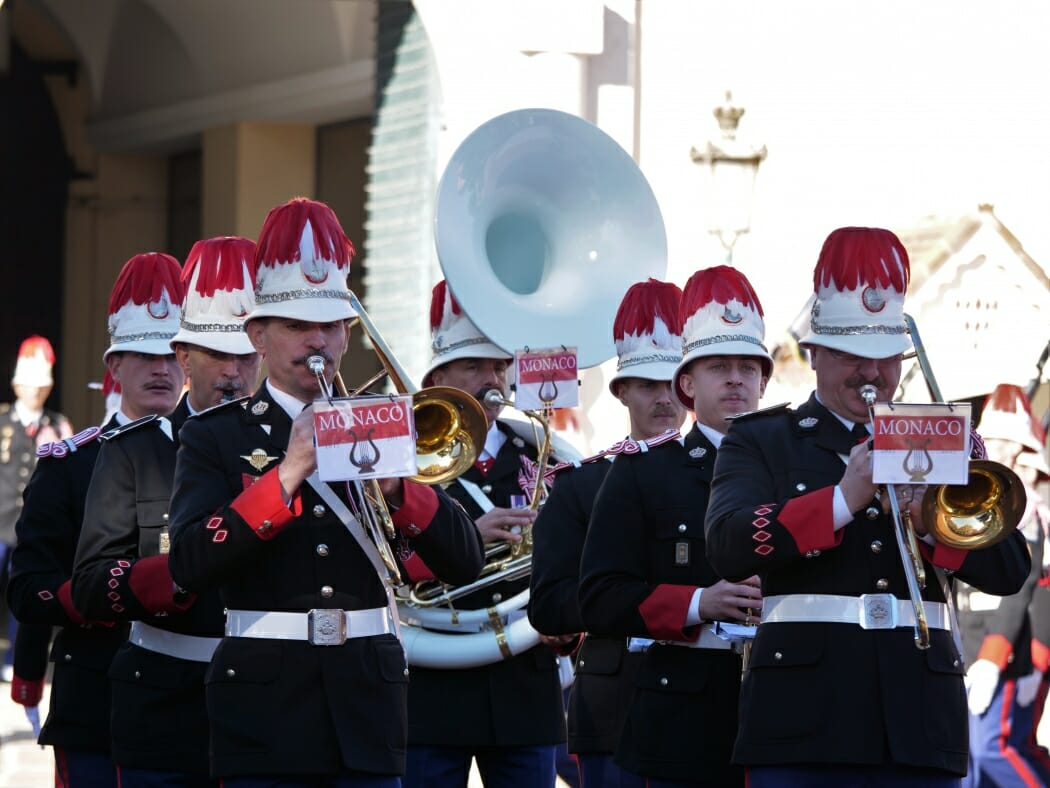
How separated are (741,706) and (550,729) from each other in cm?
164

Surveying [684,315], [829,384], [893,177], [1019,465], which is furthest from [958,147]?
[829,384]

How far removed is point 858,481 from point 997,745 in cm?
468

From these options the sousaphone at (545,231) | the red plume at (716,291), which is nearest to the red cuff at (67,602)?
the sousaphone at (545,231)

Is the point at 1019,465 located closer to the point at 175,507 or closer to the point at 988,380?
the point at 988,380

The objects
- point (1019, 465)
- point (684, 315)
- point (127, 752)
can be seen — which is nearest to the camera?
point (127, 752)

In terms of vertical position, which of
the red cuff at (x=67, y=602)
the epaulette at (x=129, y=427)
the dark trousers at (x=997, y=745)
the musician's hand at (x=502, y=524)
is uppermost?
the epaulette at (x=129, y=427)

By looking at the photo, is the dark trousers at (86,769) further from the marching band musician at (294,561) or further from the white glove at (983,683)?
the white glove at (983,683)

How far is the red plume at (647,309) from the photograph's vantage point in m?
6.93

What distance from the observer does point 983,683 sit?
913 cm

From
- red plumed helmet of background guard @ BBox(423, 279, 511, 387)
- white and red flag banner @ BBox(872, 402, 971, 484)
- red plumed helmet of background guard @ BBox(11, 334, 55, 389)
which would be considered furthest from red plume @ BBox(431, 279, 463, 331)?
red plumed helmet of background guard @ BBox(11, 334, 55, 389)

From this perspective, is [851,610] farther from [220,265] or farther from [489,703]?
[220,265]

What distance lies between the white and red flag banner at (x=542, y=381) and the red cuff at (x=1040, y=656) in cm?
295

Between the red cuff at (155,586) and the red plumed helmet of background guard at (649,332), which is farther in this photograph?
the red plumed helmet of background guard at (649,332)

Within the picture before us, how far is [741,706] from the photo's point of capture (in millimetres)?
5152
